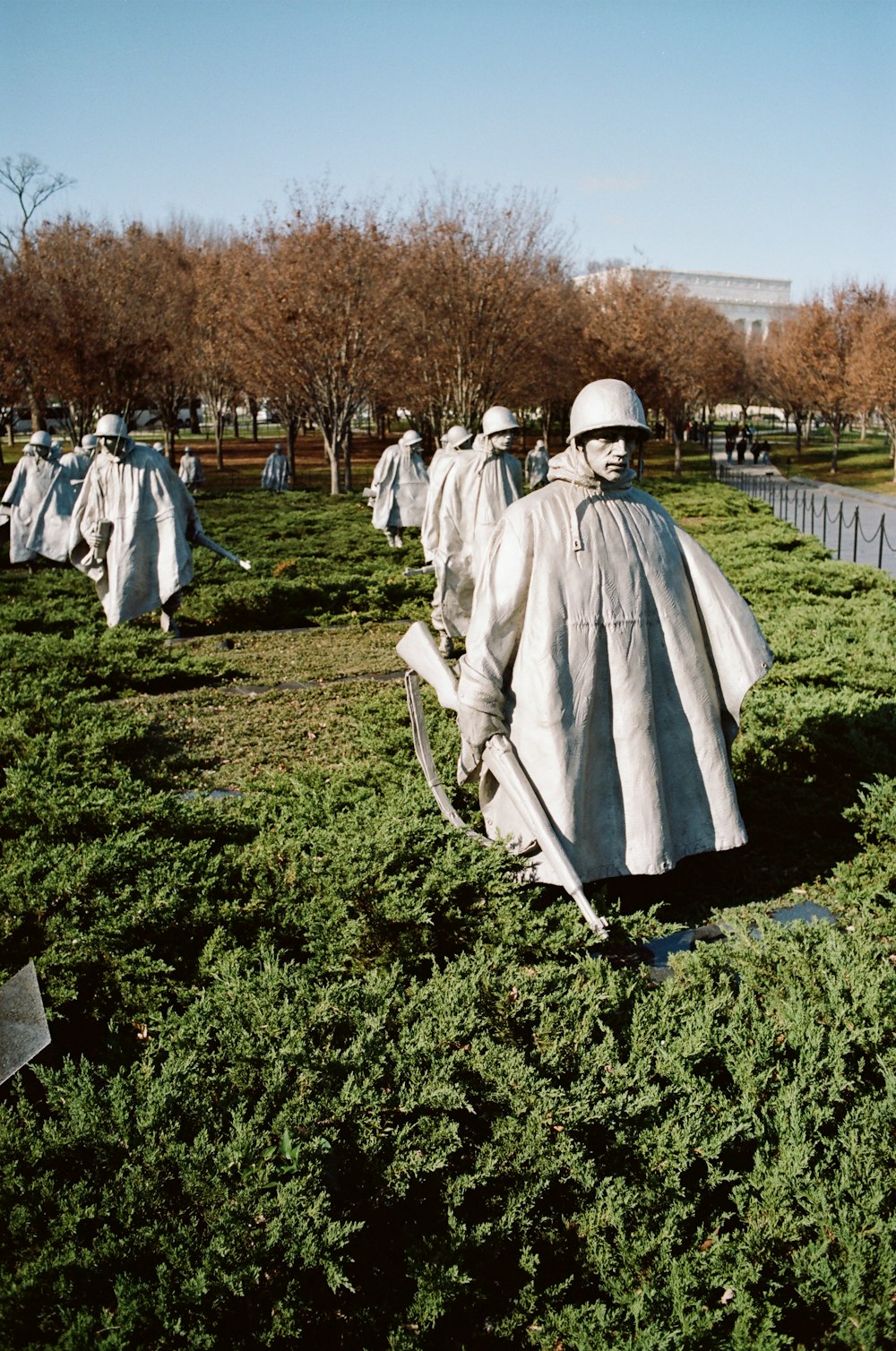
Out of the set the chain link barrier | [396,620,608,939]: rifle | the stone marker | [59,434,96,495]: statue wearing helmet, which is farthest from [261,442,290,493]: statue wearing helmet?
the stone marker

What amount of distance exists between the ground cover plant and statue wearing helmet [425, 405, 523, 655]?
4.85 metres

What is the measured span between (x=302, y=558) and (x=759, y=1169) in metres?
14.2

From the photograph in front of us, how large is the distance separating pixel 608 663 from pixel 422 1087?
1.67 m

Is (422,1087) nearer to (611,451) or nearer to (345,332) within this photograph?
(611,451)

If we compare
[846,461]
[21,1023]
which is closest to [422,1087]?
[21,1023]

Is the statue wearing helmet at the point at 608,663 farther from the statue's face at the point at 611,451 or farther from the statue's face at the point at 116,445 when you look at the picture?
the statue's face at the point at 116,445

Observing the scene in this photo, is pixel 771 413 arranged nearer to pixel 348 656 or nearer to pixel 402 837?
pixel 348 656

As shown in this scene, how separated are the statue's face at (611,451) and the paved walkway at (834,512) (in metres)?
9.92

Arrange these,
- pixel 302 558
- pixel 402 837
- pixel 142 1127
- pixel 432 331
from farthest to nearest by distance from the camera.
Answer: pixel 432 331 < pixel 302 558 < pixel 402 837 < pixel 142 1127

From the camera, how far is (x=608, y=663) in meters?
4.02

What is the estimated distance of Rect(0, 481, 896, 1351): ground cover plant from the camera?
8.46ft

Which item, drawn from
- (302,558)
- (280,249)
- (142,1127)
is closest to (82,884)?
(142,1127)

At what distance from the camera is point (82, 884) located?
14.5 ft

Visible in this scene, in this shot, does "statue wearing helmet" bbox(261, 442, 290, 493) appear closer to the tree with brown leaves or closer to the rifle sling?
the tree with brown leaves
